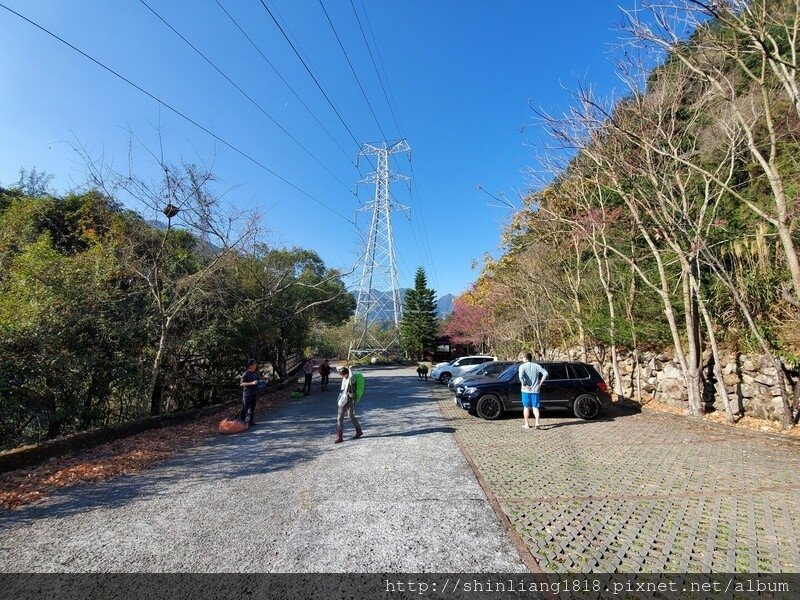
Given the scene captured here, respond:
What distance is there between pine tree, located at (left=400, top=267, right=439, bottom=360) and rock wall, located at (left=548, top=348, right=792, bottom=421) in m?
33.1

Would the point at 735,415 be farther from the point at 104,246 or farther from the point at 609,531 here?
the point at 104,246

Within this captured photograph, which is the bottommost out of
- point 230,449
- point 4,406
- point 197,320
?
point 230,449

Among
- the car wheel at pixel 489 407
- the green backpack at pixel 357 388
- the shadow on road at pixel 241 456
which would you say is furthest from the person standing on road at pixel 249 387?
the car wheel at pixel 489 407

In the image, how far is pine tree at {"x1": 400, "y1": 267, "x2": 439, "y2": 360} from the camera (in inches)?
1852

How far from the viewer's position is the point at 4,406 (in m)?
6.06

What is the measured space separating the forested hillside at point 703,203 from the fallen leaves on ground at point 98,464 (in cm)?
1087

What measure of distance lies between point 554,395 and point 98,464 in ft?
31.8

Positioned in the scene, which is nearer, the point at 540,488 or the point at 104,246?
the point at 540,488

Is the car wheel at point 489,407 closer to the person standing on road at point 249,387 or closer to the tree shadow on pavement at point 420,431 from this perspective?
the tree shadow on pavement at point 420,431

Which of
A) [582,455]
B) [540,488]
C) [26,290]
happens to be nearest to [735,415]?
[582,455]

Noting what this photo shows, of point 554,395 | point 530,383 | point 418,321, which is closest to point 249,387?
point 530,383

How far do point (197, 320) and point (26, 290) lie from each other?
430 centimetres

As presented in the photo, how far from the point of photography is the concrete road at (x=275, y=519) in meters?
3.15

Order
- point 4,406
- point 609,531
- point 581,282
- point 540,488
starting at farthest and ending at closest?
point 581,282 < point 4,406 < point 540,488 < point 609,531
